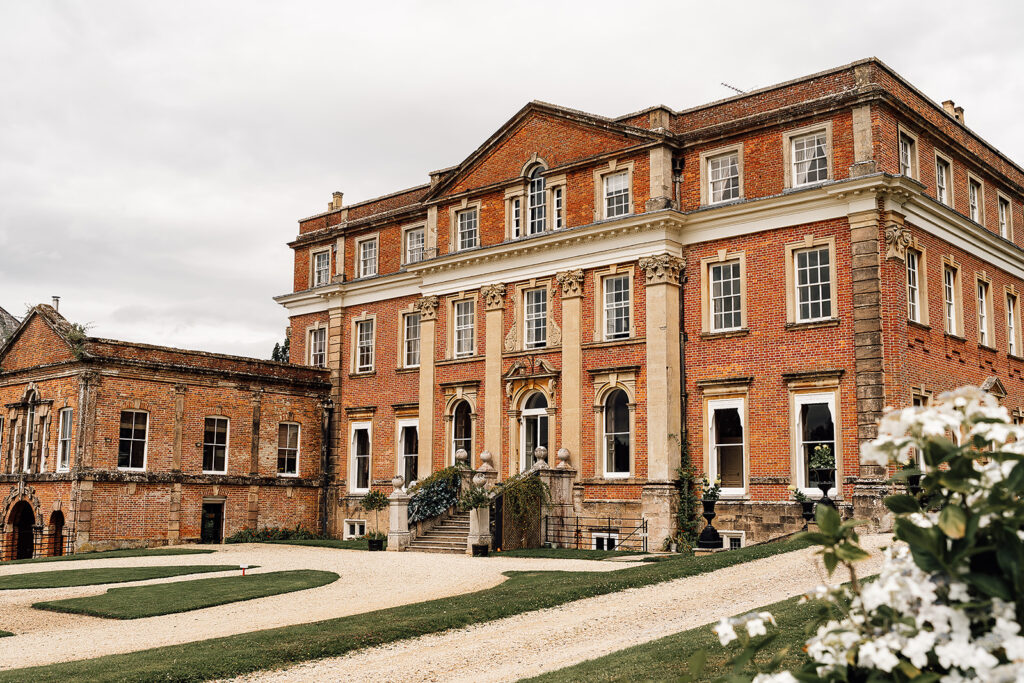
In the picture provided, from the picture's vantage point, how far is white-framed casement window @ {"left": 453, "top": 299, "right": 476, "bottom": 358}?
31.1m

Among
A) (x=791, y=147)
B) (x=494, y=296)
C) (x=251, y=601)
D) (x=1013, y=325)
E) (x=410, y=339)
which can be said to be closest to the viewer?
(x=251, y=601)

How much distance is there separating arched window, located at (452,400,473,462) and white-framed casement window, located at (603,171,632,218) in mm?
7995

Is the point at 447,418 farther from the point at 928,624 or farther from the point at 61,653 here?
the point at 928,624

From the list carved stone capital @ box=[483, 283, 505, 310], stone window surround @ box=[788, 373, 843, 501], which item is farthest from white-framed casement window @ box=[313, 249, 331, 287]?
stone window surround @ box=[788, 373, 843, 501]

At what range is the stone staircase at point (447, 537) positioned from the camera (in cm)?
2575

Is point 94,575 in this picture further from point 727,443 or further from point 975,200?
point 975,200

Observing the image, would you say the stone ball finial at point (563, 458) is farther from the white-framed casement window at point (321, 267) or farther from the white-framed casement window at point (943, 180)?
the white-framed casement window at point (321, 267)

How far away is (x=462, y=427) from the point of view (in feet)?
102

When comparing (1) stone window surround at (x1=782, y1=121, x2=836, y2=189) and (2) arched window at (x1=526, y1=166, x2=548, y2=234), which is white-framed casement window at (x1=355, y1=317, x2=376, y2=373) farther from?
(1) stone window surround at (x1=782, y1=121, x2=836, y2=189)

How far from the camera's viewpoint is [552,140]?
29.0 m

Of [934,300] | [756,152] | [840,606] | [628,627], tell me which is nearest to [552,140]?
[756,152]

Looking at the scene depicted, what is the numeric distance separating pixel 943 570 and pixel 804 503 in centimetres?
1997

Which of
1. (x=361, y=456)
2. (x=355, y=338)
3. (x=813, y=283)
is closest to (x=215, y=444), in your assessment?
(x=361, y=456)

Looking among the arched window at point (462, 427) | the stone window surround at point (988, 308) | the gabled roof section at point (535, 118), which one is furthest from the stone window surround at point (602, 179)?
the stone window surround at point (988, 308)
